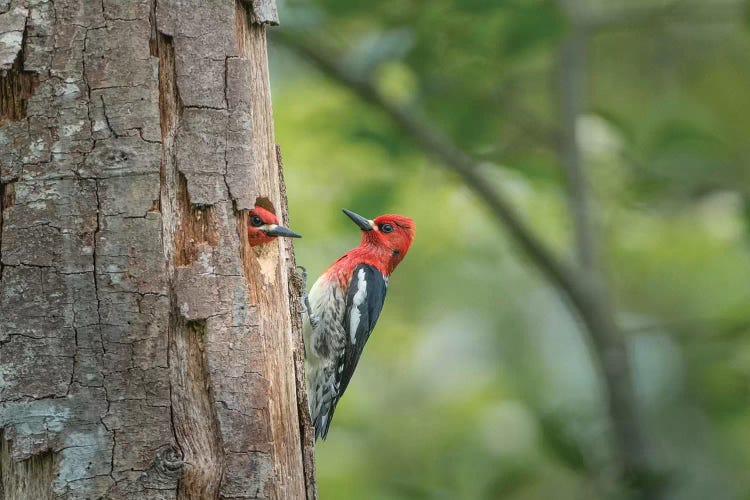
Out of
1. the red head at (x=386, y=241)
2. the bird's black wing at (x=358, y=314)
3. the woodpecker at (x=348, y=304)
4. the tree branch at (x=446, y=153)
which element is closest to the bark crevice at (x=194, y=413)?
the woodpecker at (x=348, y=304)

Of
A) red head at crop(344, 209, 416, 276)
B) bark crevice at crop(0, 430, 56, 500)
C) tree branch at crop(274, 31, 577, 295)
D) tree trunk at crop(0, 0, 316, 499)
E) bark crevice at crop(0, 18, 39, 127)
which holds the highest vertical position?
tree branch at crop(274, 31, 577, 295)

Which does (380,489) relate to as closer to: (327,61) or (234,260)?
(327,61)

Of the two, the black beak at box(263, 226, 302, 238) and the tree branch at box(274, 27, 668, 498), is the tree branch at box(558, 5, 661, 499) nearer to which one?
the tree branch at box(274, 27, 668, 498)

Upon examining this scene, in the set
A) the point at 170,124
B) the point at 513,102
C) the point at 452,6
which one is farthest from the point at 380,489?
the point at 170,124

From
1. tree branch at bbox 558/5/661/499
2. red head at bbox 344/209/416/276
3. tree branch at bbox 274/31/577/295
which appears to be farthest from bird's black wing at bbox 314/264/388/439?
tree branch at bbox 558/5/661/499

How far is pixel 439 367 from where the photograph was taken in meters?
9.70

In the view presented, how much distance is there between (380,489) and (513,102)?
2841 millimetres

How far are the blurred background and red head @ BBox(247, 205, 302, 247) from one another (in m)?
2.03

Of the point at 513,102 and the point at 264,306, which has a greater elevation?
the point at 513,102

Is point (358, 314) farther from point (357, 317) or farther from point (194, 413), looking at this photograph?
point (194, 413)

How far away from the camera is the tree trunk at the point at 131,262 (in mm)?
2258

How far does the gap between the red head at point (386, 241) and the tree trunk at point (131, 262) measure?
9.13ft

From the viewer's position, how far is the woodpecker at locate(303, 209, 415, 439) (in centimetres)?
517

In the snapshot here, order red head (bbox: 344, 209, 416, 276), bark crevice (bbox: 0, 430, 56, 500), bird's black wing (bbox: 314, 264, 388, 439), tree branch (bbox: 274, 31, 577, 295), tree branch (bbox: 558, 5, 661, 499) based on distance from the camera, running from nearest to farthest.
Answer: bark crevice (bbox: 0, 430, 56, 500), bird's black wing (bbox: 314, 264, 388, 439), red head (bbox: 344, 209, 416, 276), tree branch (bbox: 274, 31, 577, 295), tree branch (bbox: 558, 5, 661, 499)
